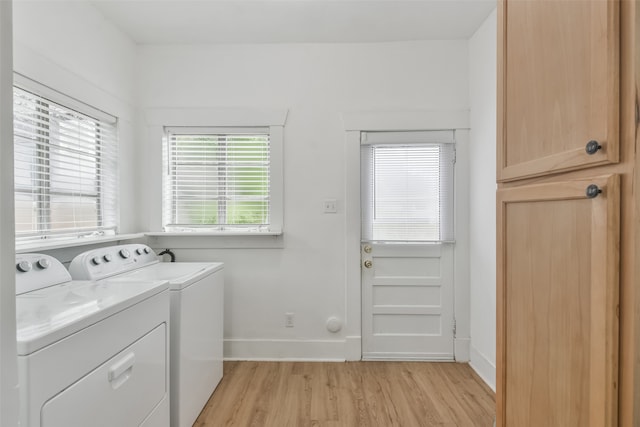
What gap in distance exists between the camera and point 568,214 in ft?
2.51

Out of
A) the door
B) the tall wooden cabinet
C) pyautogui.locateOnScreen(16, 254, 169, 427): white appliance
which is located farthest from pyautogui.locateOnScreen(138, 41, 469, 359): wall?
the tall wooden cabinet

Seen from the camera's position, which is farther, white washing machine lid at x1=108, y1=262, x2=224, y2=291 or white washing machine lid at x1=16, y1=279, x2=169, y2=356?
white washing machine lid at x1=108, y1=262, x2=224, y2=291

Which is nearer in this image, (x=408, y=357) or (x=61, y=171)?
(x=61, y=171)

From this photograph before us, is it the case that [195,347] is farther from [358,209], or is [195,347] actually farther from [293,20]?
[293,20]

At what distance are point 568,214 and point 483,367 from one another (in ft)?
6.72

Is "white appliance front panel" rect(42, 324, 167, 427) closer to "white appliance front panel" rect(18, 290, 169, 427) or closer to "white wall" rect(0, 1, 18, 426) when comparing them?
"white appliance front panel" rect(18, 290, 169, 427)

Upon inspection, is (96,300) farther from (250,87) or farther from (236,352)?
(250,87)

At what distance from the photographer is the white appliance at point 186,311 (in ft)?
5.61

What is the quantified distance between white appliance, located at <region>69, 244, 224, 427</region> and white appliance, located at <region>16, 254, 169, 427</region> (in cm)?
10

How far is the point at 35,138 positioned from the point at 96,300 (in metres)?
1.11

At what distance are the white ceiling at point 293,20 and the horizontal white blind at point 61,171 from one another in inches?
31.3

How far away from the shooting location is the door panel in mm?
2666

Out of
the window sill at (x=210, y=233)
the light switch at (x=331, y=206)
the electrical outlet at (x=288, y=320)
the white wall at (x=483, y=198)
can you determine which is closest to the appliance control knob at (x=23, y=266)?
the window sill at (x=210, y=233)

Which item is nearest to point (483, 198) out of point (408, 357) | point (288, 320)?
point (408, 357)
